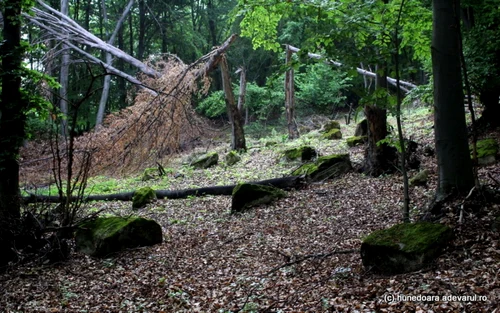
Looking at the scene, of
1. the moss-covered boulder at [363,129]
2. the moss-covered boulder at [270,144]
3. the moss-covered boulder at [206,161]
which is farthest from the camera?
the moss-covered boulder at [270,144]

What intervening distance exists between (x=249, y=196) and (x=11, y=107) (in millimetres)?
4662

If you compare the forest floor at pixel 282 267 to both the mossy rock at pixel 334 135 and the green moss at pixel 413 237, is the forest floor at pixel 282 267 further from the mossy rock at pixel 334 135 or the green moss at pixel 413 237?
the mossy rock at pixel 334 135

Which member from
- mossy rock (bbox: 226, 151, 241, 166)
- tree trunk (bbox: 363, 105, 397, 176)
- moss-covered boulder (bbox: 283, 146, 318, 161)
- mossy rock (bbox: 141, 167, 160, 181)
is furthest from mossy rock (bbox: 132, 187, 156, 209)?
tree trunk (bbox: 363, 105, 397, 176)

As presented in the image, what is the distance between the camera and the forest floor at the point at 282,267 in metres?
3.72

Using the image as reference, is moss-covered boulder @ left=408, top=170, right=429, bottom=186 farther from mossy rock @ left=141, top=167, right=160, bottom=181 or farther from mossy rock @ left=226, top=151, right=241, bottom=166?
mossy rock @ left=141, top=167, right=160, bottom=181

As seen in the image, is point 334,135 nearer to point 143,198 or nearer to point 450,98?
point 143,198

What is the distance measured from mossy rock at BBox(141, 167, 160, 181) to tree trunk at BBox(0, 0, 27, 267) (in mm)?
7711

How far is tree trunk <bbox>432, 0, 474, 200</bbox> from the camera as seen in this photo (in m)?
4.70

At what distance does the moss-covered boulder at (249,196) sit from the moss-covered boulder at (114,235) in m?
2.04

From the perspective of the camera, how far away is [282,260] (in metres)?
5.50

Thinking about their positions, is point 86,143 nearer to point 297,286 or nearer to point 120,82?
point 297,286

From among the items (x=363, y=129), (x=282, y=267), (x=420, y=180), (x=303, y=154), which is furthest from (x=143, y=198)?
(x=363, y=129)

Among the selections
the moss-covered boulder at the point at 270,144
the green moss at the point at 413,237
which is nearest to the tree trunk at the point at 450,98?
the green moss at the point at 413,237

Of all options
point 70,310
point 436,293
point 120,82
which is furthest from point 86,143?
point 120,82
